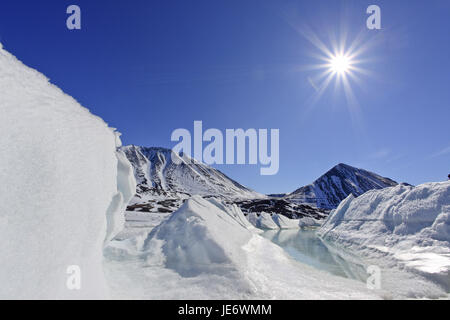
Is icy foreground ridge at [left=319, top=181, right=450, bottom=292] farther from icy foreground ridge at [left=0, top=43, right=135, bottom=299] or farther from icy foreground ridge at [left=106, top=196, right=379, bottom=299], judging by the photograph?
icy foreground ridge at [left=0, top=43, right=135, bottom=299]

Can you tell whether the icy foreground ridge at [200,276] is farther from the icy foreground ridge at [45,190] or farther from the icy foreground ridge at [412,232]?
the icy foreground ridge at [412,232]

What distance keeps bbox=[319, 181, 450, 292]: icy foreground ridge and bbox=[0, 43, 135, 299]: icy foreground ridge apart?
10.6m

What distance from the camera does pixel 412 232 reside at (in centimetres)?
1088

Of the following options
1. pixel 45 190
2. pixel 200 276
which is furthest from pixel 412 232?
pixel 45 190

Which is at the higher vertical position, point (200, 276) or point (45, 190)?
point (45, 190)

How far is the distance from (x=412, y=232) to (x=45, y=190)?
15.2 meters

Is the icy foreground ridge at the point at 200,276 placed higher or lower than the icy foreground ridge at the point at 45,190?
lower

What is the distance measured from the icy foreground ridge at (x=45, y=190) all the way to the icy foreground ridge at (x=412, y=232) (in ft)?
34.8

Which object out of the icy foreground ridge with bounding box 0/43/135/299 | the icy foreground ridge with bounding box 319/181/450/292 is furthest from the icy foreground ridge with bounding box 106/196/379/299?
the icy foreground ridge with bounding box 319/181/450/292

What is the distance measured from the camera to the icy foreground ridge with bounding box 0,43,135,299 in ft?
10.3

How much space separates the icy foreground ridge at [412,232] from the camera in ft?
27.6

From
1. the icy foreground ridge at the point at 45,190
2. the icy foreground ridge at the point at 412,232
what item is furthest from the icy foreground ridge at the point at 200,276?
the icy foreground ridge at the point at 412,232

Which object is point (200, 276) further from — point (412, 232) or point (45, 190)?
point (412, 232)
